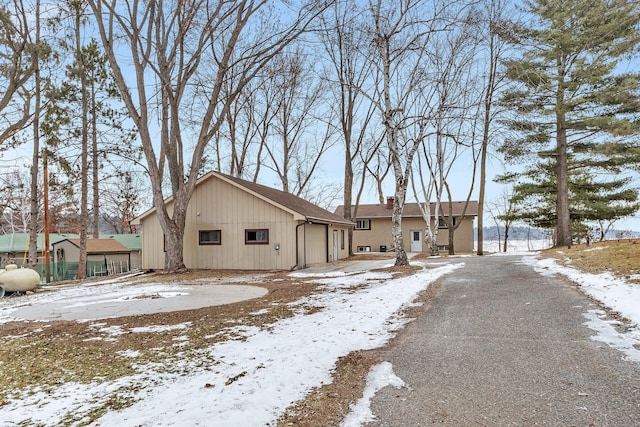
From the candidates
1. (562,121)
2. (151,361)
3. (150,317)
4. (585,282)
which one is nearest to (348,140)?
(562,121)

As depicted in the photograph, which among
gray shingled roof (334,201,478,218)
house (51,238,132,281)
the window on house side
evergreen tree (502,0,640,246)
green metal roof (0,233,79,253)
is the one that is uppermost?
evergreen tree (502,0,640,246)

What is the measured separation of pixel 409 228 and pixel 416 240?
1018 mm

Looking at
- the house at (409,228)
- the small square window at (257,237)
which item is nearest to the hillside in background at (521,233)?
the house at (409,228)

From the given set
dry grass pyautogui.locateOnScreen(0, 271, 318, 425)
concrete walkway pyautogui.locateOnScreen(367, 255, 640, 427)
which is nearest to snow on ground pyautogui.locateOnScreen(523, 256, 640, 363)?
Result: concrete walkway pyautogui.locateOnScreen(367, 255, 640, 427)

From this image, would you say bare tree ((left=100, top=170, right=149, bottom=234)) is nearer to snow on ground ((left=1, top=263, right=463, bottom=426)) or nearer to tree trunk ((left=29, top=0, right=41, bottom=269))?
tree trunk ((left=29, top=0, right=41, bottom=269))

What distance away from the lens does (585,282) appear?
325 inches

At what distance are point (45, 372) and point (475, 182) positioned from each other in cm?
2402

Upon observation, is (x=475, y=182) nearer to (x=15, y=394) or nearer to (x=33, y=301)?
(x=33, y=301)

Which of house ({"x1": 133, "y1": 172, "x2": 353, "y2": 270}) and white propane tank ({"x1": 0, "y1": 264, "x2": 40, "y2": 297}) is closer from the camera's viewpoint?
white propane tank ({"x1": 0, "y1": 264, "x2": 40, "y2": 297})

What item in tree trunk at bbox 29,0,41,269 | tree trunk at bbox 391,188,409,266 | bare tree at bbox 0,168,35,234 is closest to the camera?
tree trunk at bbox 391,188,409,266

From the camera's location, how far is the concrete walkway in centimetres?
301

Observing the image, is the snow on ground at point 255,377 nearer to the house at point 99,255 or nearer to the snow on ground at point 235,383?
the snow on ground at point 235,383

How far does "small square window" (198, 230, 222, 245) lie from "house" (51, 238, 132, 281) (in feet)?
34.5

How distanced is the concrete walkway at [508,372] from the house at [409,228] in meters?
22.9
